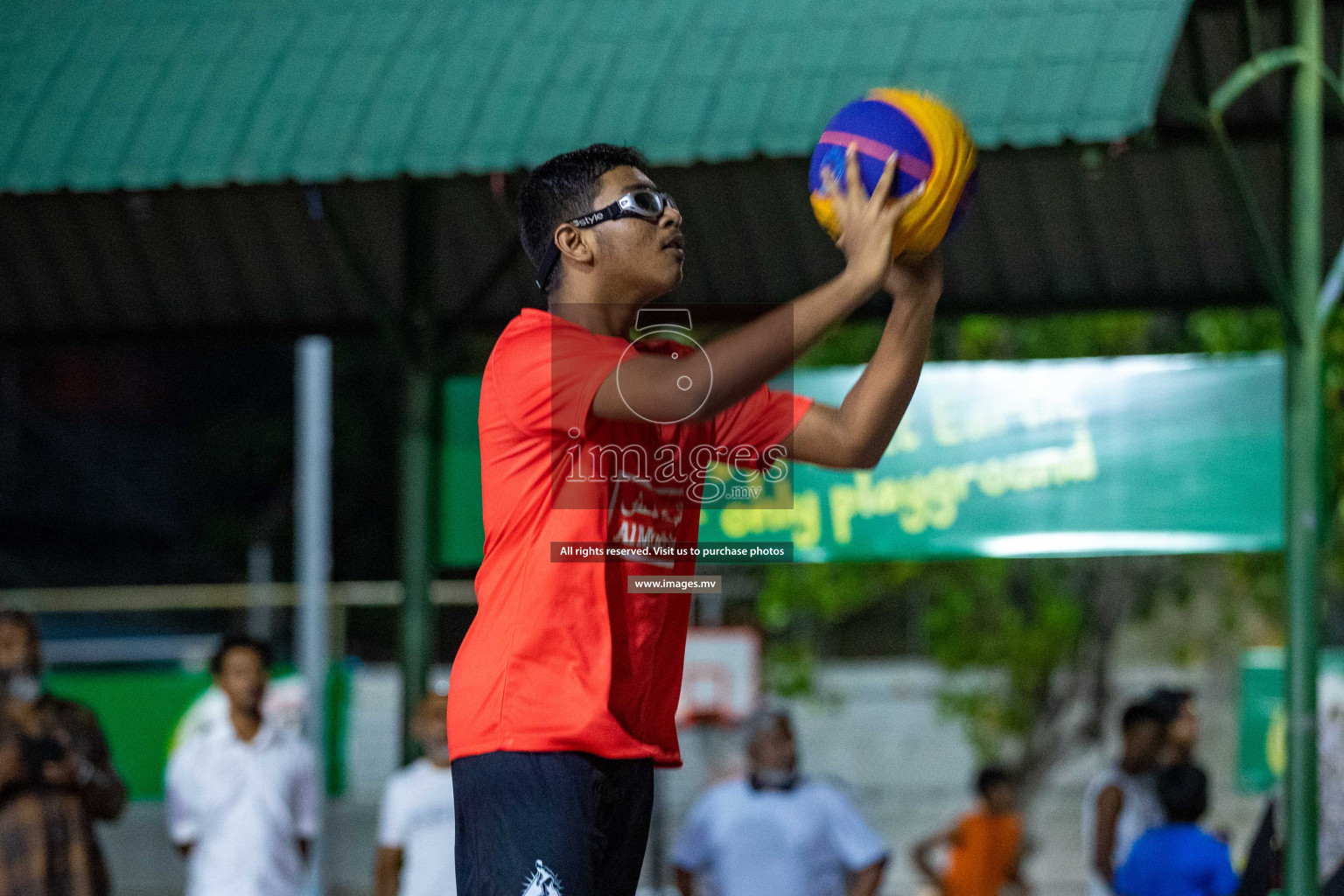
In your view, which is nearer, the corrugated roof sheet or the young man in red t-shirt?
the young man in red t-shirt

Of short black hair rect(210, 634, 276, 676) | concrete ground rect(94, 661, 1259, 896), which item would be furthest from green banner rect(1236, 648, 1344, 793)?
short black hair rect(210, 634, 276, 676)

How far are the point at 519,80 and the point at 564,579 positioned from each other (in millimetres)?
5306

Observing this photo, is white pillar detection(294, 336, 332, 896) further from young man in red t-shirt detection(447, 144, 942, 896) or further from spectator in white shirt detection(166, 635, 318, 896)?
young man in red t-shirt detection(447, 144, 942, 896)

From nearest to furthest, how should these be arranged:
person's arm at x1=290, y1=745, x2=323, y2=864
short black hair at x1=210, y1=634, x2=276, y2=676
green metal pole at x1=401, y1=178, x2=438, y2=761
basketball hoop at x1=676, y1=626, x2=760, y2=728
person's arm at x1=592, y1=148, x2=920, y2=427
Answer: person's arm at x1=592, y1=148, x2=920, y2=427 → person's arm at x1=290, y1=745, x2=323, y2=864 → short black hair at x1=210, y1=634, x2=276, y2=676 → green metal pole at x1=401, y1=178, x2=438, y2=761 → basketball hoop at x1=676, y1=626, x2=760, y2=728

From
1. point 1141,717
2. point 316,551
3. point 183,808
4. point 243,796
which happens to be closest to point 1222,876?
point 1141,717

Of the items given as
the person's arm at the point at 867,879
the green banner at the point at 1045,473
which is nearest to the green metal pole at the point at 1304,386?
the green banner at the point at 1045,473

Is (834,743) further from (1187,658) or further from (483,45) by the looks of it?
(483,45)

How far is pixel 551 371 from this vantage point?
333 centimetres

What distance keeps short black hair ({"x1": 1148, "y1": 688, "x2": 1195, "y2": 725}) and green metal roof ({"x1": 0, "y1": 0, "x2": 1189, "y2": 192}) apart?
128 inches

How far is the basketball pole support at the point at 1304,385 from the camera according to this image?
770cm

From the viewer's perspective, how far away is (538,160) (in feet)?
25.6

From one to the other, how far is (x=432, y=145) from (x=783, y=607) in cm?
1224

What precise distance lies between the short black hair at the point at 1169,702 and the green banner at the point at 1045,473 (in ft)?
2.73

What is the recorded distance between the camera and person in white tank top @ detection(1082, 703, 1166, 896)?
8.70 m
